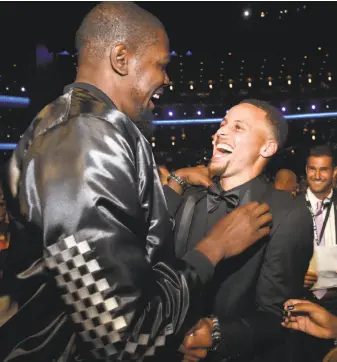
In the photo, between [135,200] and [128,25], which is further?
[128,25]

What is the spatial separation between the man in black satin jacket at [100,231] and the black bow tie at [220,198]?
0.64 meters

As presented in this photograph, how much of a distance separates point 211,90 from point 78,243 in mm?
9335

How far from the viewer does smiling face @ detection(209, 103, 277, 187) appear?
217cm

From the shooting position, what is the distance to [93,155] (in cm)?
100

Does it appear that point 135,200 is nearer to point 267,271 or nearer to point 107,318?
point 107,318

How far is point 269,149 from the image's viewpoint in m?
2.23

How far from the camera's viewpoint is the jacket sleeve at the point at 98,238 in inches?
38.3

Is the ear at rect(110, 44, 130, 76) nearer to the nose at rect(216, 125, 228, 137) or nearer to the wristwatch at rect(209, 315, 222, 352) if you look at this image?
the wristwatch at rect(209, 315, 222, 352)

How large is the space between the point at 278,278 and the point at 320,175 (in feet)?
9.62

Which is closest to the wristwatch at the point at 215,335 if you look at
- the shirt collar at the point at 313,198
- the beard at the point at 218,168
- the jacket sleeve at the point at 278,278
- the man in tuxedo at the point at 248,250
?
the man in tuxedo at the point at 248,250

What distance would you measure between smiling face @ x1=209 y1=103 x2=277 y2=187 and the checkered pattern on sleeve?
128 centimetres

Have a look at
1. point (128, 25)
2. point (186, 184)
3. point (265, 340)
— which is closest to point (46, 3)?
point (186, 184)

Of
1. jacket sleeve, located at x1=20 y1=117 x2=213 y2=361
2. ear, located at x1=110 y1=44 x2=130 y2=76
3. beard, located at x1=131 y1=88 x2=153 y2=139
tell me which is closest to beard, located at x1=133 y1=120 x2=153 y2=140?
beard, located at x1=131 y1=88 x2=153 y2=139

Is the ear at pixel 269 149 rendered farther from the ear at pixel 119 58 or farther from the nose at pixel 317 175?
the nose at pixel 317 175
